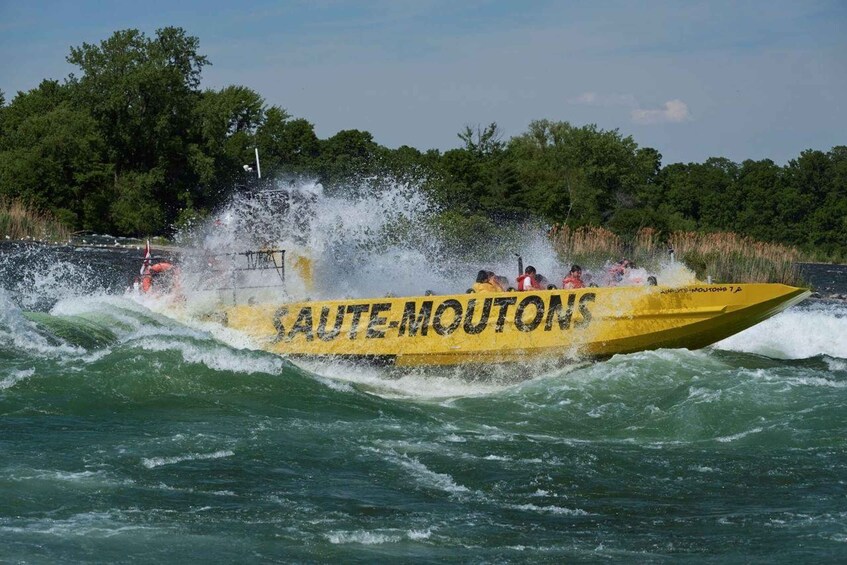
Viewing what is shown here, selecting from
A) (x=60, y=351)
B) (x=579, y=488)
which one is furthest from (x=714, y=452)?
(x=60, y=351)

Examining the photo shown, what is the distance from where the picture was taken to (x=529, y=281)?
17812 millimetres

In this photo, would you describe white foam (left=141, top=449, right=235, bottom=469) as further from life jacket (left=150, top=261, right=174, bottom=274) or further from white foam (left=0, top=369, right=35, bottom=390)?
life jacket (left=150, top=261, right=174, bottom=274)

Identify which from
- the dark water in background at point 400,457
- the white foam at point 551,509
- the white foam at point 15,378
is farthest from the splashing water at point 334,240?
the white foam at point 551,509

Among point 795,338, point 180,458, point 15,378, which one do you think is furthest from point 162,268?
point 795,338

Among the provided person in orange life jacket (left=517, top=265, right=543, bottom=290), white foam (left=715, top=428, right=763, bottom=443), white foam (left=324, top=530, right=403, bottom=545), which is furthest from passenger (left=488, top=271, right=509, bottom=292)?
white foam (left=324, top=530, right=403, bottom=545)

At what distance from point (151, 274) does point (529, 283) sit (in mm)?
7155

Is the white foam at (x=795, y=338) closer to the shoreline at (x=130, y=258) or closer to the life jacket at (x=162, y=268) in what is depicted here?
the shoreline at (x=130, y=258)

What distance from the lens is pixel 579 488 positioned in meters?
10.5

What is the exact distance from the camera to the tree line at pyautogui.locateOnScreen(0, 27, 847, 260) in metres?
56.8

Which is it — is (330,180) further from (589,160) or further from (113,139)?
(589,160)

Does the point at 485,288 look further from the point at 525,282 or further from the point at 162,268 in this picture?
the point at 162,268

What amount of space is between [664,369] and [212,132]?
50873 mm

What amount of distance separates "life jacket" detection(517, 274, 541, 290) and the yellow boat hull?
0.87 metres

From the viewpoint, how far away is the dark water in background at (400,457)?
888 centimetres
